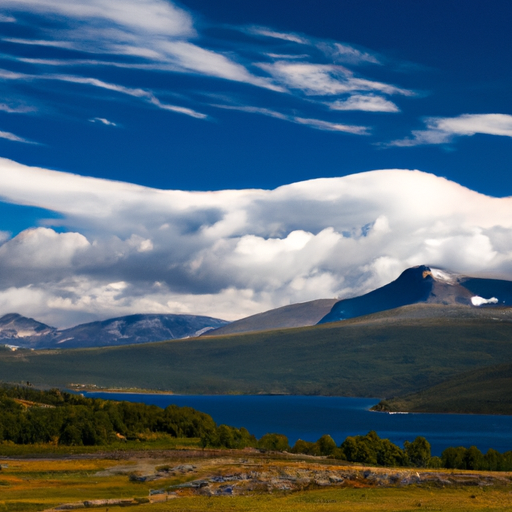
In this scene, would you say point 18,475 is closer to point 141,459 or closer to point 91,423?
point 141,459

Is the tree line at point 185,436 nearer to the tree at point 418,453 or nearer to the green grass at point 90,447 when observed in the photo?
the tree at point 418,453

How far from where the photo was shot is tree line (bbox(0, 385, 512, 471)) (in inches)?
5300

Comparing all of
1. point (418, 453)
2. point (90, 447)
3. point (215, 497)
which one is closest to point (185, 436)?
point (90, 447)

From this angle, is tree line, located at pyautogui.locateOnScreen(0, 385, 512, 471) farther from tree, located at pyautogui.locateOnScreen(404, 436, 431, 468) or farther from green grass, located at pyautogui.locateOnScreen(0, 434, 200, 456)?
green grass, located at pyautogui.locateOnScreen(0, 434, 200, 456)

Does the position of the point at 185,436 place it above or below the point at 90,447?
below

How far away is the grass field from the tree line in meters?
27.9

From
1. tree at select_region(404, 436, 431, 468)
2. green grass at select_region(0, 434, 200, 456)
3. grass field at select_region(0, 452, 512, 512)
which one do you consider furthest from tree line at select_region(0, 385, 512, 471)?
grass field at select_region(0, 452, 512, 512)

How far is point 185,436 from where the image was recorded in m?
168

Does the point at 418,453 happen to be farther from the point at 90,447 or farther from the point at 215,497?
the point at 215,497

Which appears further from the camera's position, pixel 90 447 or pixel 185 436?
pixel 185 436

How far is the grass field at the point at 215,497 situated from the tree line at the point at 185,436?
91.5 ft

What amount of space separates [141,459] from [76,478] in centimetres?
2304

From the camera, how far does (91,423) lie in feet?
489

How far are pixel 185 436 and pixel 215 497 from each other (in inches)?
3361
